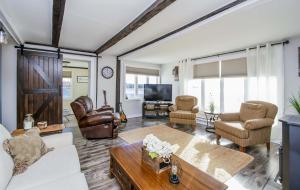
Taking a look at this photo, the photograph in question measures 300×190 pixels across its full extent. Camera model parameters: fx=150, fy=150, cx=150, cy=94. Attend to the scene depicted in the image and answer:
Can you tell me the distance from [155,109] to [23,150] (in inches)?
175

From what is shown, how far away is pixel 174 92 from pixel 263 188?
4590mm

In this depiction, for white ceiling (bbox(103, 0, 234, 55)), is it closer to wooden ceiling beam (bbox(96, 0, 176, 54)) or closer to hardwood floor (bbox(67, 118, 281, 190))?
wooden ceiling beam (bbox(96, 0, 176, 54))

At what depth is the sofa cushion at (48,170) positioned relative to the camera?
4.16 feet

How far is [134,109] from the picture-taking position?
19.7ft

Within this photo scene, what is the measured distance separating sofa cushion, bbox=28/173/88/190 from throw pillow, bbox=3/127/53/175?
416 millimetres

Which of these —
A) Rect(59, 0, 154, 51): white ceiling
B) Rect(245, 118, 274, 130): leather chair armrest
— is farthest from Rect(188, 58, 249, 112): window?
Rect(59, 0, 154, 51): white ceiling

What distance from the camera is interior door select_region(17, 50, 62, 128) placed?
3.67 m

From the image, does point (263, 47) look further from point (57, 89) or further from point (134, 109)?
point (57, 89)

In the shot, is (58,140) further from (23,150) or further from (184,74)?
(184,74)

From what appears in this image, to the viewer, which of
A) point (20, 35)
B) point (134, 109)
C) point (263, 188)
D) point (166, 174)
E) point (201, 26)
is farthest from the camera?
point (134, 109)

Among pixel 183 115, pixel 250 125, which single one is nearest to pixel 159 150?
pixel 250 125

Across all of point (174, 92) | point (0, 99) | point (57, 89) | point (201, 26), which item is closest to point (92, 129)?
point (57, 89)

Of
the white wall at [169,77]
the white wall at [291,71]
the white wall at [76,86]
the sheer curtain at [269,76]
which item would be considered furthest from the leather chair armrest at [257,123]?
the white wall at [76,86]

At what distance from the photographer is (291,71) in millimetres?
3230
